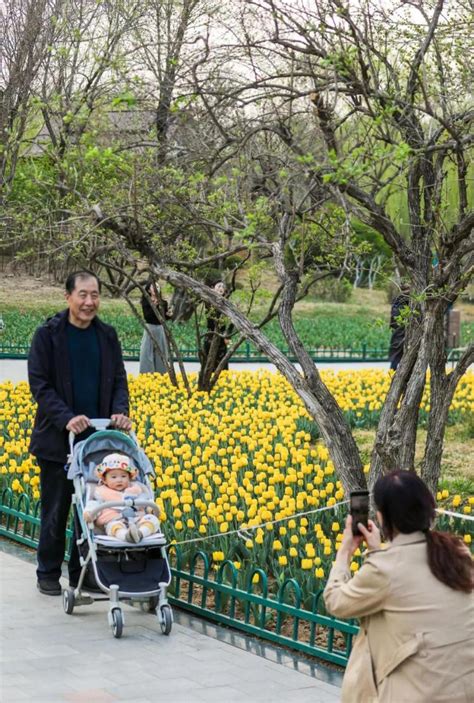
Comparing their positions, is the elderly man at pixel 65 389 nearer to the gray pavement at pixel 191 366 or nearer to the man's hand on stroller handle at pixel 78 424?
the man's hand on stroller handle at pixel 78 424

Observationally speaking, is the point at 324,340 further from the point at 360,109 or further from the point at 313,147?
the point at 360,109

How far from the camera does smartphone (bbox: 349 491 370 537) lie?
4.04 m

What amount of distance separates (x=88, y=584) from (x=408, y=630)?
415cm

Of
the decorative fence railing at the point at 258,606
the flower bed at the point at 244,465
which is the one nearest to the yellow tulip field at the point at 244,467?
the flower bed at the point at 244,465

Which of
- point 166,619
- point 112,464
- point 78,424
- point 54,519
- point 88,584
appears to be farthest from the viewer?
point 88,584

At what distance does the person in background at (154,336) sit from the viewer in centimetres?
1523

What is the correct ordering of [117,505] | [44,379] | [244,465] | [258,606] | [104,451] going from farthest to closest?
[244,465], [44,379], [104,451], [258,606], [117,505]

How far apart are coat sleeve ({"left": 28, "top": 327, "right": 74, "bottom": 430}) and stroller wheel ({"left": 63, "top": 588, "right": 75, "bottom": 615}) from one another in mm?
966

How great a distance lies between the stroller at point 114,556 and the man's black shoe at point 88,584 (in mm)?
324

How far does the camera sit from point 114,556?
22.0 feet

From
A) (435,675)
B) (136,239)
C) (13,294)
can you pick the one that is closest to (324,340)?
(13,294)

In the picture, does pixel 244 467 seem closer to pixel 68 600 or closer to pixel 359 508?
pixel 68 600

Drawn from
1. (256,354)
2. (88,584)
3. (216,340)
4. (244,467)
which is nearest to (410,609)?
(88,584)

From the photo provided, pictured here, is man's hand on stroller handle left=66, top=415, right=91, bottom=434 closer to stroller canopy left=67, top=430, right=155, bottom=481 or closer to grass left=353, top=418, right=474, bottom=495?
stroller canopy left=67, top=430, right=155, bottom=481
